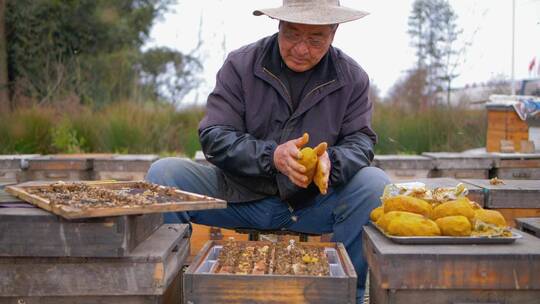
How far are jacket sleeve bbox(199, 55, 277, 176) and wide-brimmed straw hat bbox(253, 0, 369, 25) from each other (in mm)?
446

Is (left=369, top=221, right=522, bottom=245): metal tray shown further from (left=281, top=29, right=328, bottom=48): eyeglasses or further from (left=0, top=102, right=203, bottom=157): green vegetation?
(left=0, top=102, right=203, bottom=157): green vegetation

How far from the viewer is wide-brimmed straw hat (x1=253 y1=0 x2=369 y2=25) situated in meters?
2.90

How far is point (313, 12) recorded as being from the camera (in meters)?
2.98

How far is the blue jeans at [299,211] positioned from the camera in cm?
290

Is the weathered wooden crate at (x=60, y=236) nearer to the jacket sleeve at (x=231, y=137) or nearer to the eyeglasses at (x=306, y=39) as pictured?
the jacket sleeve at (x=231, y=137)

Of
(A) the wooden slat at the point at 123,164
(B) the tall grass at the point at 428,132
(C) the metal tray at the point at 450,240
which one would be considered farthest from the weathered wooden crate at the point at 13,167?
(C) the metal tray at the point at 450,240

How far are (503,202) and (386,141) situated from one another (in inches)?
173

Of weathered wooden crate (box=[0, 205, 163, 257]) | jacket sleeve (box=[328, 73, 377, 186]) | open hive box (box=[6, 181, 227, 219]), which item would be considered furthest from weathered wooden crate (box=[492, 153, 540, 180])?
weathered wooden crate (box=[0, 205, 163, 257])

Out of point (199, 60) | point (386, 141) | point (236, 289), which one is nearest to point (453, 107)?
point (386, 141)

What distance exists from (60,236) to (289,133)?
4.60 feet

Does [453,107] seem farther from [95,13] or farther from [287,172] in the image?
[95,13]

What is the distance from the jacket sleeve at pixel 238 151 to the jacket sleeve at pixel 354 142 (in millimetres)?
317

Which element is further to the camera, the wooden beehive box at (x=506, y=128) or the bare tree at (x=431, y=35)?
the bare tree at (x=431, y=35)

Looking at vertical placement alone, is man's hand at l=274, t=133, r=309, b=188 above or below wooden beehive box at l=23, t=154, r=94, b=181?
above
